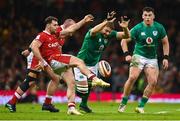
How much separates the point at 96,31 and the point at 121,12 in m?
18.3

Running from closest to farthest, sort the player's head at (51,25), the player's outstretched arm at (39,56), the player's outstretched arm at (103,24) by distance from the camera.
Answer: the player's outstretched arm at (103,24) < the player's outstretched arm at (39,56) < the player's head at (51,25)

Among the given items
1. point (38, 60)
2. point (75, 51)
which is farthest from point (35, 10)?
point (38, 60)

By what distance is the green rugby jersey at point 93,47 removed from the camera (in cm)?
1655

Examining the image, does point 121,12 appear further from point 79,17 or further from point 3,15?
point 3,15

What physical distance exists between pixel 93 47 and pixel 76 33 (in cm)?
1545

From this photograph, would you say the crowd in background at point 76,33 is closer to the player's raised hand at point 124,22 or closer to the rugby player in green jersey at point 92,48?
the rugby player in green jersey at point 92,48

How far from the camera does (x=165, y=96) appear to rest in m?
28.7

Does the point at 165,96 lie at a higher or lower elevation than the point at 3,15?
lower

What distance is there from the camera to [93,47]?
54.9 feet

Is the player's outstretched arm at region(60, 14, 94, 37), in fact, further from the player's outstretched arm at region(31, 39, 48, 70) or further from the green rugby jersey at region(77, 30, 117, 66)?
the green rugby jersey at region(77, 30, 117, 66)

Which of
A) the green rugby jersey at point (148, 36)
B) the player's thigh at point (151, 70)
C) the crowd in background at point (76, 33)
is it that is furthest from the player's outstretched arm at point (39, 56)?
the crowd in background at point (76, 33)

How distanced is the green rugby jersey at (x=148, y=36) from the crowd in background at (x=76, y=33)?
10.7m

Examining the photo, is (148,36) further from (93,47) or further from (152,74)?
(93,47)

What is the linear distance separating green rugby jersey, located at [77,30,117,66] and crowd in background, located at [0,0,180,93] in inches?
402
